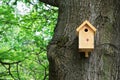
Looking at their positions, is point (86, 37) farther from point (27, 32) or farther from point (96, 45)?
point (27, 32)

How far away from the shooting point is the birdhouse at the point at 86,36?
2117 millimetres

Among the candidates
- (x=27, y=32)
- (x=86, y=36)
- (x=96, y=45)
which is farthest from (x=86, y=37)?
(x=27, y=32)

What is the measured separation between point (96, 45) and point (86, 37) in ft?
0.41

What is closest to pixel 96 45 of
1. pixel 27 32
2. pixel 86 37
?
pixel 86 37

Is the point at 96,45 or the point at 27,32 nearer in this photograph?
the point at 96,45

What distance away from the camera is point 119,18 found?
2.41 metres

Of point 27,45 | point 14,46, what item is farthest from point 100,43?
point 27,45

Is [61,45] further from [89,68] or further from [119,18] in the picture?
[119,18]

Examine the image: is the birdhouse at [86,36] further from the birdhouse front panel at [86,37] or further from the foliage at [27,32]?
the foliage at [27,32]

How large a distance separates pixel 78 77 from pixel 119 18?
616 millimetres

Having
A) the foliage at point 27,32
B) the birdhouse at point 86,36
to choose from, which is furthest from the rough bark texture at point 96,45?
the foliage at point 27,32

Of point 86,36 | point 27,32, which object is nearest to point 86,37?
point 86,36

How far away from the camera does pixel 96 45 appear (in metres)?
2.22

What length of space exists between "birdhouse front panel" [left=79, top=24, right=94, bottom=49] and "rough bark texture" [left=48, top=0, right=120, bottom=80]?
3.7 inches
